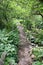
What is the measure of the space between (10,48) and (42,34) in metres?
2.47

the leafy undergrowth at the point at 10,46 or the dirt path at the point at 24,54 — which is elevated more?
the leafy undergrowth at the point at 10,46

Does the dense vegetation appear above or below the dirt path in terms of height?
above

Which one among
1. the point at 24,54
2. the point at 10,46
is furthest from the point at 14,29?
the point at 24,54

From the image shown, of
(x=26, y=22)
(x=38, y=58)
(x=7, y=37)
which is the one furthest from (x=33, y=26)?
(x=38, y=58)

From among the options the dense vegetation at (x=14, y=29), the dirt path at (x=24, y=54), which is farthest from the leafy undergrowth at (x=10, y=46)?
the dirt path at (x=24, y=54)

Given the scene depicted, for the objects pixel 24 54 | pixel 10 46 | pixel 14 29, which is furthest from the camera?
pixel 14 29

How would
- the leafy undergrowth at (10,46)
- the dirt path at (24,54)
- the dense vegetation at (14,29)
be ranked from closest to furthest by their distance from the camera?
the dense vegetation at (14,29)
the dirt path at (24,54)
the leafy undergrowth at (10,46)

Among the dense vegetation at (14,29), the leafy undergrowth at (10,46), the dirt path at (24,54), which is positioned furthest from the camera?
the leafy undergrowth at (10,46)

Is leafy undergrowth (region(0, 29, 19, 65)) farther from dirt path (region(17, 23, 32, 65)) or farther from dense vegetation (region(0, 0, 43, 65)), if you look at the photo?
dirt path (region(17, 23, 32, 65))

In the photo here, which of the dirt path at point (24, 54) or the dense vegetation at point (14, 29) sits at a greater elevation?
the dense vegetation at point (14, 29)

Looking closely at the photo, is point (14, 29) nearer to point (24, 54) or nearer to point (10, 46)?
point (10, 46)

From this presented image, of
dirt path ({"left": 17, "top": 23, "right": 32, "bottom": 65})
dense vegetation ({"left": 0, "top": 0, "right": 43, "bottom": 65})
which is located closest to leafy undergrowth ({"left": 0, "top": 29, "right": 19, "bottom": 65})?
dense vegetation ({"left": 0, "top": 0, "right": 43, "bottom": 65})

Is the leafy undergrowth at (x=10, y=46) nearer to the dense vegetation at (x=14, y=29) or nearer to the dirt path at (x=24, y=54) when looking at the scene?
the dense vegetation at (x=14, y=29)

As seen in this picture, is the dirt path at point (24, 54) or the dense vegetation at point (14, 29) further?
the dirt path at point (24, 54)
